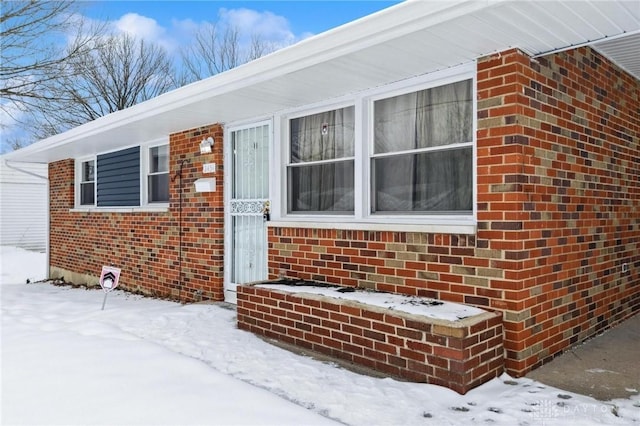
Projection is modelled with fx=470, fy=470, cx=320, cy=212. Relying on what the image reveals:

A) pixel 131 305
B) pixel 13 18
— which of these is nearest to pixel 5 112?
pixel 13 18

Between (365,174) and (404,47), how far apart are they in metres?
1.47

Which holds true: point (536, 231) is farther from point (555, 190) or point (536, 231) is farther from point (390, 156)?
point (390, 156)

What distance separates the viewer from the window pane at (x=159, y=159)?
7.55 m

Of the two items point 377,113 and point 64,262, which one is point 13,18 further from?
point 377,113

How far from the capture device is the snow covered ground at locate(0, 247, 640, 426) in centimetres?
277

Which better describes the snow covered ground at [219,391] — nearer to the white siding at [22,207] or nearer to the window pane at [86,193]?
the window pane at [86,193]

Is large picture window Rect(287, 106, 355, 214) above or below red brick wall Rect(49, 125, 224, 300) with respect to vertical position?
above

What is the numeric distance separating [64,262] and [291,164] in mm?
7358

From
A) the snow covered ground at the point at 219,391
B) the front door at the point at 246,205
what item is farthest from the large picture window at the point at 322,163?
the snow covered ground at the point at 219,391

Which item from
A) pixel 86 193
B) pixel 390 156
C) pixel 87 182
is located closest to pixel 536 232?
pixel 390 156

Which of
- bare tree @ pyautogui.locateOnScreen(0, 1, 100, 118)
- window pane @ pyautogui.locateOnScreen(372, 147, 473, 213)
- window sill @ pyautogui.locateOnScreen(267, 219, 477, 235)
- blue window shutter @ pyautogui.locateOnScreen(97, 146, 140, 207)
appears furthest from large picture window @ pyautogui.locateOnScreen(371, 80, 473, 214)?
bare tree @ pyautogui.locateOnScreen(0, 1, 100, 118)

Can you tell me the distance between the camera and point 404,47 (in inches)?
135

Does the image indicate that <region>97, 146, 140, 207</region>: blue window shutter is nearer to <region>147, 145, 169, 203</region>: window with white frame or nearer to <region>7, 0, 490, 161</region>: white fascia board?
<region>147, 145, 169, 203</region>: window with white frame

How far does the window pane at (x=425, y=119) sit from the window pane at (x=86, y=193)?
7.34m
